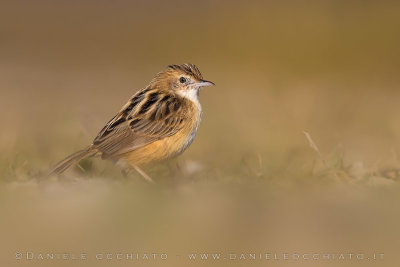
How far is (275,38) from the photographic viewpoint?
1800 centimetres

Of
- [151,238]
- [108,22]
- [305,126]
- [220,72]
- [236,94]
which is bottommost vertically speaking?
[151,238]

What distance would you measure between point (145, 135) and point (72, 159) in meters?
0.60

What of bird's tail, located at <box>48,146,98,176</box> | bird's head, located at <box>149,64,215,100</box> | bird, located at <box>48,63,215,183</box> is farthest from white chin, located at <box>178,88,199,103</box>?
bird's tail, located at <box>48,146,98,176</box>

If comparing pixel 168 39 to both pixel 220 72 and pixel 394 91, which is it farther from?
pixel 394 91

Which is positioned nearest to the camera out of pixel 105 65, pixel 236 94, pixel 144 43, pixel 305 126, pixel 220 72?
pixel 305 126

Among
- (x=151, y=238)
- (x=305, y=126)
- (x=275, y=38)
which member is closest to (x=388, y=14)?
(x=275, y=38)

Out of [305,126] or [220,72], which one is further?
[220,72]

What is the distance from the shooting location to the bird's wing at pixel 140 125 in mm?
6863

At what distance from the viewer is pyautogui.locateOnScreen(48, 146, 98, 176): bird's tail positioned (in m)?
6.68

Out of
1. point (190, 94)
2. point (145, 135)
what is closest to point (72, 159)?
point (145, 135)

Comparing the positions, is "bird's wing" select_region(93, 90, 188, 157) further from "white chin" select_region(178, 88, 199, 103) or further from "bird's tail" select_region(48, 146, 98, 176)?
"white chin" select_region(178, 88, 199, 103)

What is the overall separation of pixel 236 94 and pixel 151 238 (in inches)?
348

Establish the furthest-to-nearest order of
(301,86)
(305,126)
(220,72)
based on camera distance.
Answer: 1. (220,72)
2. (301,86)
3. (305,126)

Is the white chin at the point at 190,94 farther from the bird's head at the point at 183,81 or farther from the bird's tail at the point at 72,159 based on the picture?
the bird's tail at the point at 72,159
